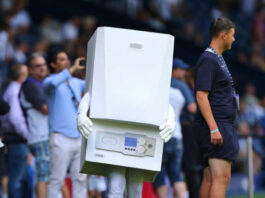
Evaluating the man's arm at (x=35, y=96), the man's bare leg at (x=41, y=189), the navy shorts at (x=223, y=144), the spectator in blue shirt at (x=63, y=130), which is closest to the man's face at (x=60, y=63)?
the spectator in blue shirt at (x=63, y=130)

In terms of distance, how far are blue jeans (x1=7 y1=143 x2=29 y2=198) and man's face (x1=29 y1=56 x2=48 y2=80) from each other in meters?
0.85

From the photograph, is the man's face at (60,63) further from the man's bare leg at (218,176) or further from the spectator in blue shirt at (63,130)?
the man's bare leg at (218,176)

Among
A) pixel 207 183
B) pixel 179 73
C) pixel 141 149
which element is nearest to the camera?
pixel 141 149

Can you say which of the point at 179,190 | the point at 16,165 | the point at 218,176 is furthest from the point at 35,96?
the point at 218,176

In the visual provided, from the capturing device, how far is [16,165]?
10.1 m

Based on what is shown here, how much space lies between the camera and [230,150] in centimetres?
812

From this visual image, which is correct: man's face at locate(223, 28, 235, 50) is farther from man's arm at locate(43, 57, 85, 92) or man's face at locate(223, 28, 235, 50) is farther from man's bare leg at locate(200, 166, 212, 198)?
man's arm at locate(43, 57, 85, 92)

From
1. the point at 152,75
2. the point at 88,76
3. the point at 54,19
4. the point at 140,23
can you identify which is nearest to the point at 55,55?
the point at 88,76

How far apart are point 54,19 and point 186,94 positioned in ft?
21.5

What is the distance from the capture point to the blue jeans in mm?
10070

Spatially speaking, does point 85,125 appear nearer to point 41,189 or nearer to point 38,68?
point 41,189

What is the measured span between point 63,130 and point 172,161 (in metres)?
1.89

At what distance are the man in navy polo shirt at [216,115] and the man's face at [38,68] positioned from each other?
2484mm

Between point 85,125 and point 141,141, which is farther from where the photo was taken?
point 141,141
